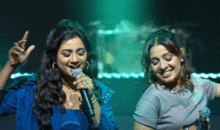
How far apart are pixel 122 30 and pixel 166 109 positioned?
163 centimetres

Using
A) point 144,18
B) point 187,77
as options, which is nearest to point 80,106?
point 187,77

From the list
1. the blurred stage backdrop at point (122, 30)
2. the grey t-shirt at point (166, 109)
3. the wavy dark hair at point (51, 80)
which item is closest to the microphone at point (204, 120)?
the grey t-shirt at point (166, 109)

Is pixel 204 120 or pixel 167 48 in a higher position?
pixel 167 48

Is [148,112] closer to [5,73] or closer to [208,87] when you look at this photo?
[208,87]

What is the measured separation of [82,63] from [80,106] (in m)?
0.31

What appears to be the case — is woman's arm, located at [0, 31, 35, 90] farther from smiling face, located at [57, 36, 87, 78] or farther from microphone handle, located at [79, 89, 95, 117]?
microphone handle, located at [79, 89, 95, 117]

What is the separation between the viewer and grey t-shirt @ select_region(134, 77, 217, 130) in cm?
109

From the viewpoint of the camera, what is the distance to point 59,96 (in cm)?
130

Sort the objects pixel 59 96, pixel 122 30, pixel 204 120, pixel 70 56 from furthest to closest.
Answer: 1. pixel 122 30
2. pixel 59 96
3. pixel 70 56
4. pixel 204 120

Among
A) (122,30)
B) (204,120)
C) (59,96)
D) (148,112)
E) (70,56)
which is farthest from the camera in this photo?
(122,30)

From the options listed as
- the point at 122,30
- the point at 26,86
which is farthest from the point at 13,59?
the point at 122,30

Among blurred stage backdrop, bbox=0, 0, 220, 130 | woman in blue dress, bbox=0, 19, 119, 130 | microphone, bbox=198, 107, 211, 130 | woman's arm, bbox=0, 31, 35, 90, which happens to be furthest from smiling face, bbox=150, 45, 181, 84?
blurred stage backdrop, bbox=0, 0, 220, 130

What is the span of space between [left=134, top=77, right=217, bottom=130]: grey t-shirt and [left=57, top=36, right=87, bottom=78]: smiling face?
0.45 m

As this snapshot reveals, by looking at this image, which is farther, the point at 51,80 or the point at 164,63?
the point at 51,80
